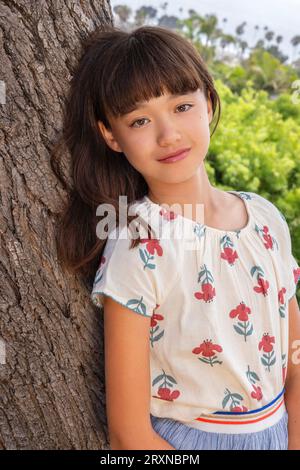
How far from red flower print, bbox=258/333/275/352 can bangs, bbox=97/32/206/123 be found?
69cm

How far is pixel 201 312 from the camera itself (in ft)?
5.29

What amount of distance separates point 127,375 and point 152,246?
324 millimetres

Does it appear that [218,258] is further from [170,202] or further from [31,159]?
[31,159]

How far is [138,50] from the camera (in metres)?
1.58

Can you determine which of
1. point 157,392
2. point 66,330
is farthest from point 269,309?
point 66,330

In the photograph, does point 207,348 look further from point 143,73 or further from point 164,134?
point 143,73

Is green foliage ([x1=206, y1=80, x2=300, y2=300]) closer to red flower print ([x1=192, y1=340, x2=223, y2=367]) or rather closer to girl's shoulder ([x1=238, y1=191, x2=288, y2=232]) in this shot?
girl's shoulder ([x1=238, y1=191, x2=288, y2=232])

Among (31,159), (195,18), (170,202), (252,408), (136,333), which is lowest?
(252,408)

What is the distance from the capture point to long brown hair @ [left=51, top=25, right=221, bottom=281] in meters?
1.56

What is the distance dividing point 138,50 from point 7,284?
2.18ft

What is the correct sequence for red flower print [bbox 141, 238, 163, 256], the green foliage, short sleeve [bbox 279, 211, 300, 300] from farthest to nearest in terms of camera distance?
the green foliage < short sleeve [bbox 279, 211, 300, 300] < red flower print [bbox 141, 238, 163, 256]

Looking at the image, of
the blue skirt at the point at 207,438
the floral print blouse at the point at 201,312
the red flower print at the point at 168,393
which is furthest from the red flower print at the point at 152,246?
the blue skirt at the point at 207,438

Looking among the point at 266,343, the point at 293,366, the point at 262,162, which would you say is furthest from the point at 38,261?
the point at 262,162

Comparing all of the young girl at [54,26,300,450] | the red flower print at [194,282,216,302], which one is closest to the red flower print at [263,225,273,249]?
the young girl at [54,26,300,450]
